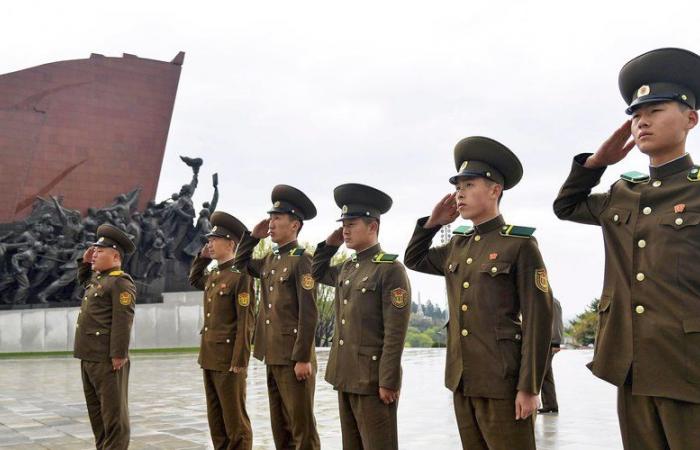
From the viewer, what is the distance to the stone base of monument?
17.0 meters

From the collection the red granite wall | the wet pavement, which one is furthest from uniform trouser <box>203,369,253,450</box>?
the red granite wall

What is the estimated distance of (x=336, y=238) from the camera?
401 cm

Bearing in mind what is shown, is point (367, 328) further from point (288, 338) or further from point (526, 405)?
point (526, 405)

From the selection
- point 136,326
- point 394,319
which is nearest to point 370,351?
point 394,319

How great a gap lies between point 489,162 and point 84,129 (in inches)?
821

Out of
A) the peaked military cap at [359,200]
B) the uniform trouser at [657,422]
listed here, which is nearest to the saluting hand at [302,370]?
the peaked military cap at [359,200]

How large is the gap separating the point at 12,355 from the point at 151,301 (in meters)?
3.86

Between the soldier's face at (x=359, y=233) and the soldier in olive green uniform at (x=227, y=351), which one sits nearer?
the soldier's face at (x=359, y=233)

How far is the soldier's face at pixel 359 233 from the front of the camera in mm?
3637

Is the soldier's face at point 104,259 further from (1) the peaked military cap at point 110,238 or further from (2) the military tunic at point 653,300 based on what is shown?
(2) the military tunic at point 653,300

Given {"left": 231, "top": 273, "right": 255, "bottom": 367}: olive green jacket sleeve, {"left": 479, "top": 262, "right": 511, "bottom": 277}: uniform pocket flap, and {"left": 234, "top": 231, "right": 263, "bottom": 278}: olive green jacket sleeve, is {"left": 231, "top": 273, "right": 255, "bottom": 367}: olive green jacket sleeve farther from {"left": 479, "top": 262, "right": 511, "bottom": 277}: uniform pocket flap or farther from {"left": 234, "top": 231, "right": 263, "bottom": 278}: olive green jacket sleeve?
{"left": 479, "top": 262, "right": 511, "bottom": 277}: uniform pocket flap

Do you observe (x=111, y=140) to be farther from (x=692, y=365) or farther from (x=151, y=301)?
(x=692, y=365)

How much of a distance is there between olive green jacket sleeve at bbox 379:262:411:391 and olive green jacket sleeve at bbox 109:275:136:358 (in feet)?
6.71

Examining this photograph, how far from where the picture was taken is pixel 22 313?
1712 cm
